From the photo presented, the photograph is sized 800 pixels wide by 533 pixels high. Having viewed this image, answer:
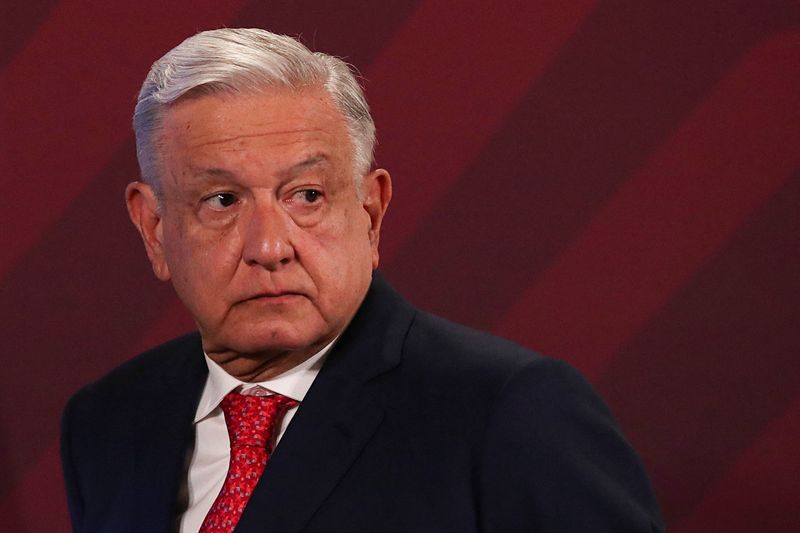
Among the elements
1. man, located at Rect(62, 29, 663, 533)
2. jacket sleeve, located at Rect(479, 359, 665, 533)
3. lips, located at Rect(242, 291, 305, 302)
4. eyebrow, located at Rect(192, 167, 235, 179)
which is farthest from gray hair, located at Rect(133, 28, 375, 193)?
jacket sleeve, located at Rect(479, 359, 665, 533)

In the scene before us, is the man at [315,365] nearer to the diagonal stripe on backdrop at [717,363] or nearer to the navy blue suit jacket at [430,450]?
the navy blue suit jacket at [430,450]

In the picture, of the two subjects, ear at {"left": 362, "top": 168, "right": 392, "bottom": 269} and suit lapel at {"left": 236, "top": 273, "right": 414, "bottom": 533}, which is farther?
ear at {"left": 362, "top": 168, "right": 392, "bottom": 269}

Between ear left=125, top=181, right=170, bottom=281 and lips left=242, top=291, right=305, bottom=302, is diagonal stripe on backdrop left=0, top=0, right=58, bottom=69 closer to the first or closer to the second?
ear left=125, top=181, right=170, bottom=281

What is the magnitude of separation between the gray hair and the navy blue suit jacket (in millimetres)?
293

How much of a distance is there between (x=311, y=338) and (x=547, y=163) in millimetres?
1163

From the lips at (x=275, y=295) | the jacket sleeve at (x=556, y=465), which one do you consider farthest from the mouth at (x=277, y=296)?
the jacket sleeve at (x=556, y=465)

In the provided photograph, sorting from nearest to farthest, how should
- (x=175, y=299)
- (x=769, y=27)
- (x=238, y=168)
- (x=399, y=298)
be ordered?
1. (x=238, y=168)
2. (x=399, y=298)
3. (x=769, y=27)
4. (x=175, y=299)

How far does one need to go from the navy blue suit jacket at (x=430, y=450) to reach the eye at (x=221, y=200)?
0.29 m

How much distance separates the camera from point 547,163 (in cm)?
288

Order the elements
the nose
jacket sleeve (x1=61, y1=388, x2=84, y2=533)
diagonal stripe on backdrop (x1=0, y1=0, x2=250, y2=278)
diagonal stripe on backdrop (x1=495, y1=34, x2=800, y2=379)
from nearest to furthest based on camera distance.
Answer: the nose, jacket sleeve (x1=61, y1=388, x2=84, y2=533), diagonal stripe on backdrop (x1=495, y1=34, x2=800, y2=379), diagonal stripe on backdrop (x1=0, y1=0, x2=250, y2=278)

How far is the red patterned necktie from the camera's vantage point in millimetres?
1888

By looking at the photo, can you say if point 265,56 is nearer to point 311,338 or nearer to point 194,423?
point 311,338

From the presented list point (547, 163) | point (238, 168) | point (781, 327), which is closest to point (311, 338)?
point (238, 168)

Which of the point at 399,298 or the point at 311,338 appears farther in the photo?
the point at 399,298
